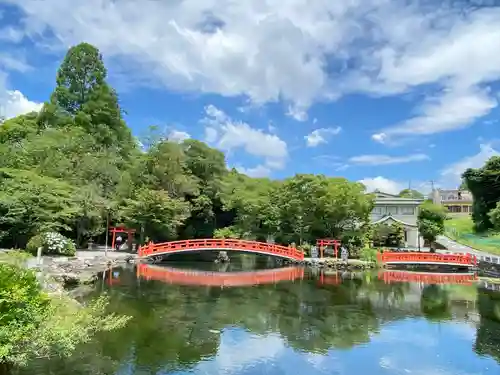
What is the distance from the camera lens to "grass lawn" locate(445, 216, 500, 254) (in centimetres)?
3791

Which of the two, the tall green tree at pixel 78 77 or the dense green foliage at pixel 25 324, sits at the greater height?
the tall green tree at pixel 78 77

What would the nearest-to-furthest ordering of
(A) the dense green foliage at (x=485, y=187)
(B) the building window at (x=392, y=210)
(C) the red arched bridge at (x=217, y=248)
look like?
(C) the red arched bridge at (x=217, y=248), (B) the building window at (x=392, y=210), (A) the dense green foliage at (x=485, y=187)

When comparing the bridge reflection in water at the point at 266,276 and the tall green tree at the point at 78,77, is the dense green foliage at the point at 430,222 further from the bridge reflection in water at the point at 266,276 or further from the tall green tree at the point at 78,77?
the tall green tree at the point at 78,77

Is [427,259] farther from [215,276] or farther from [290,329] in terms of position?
[290,329]

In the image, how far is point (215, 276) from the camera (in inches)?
1009

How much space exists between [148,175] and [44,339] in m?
27.3

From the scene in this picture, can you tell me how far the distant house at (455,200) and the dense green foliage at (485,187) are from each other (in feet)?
83.9

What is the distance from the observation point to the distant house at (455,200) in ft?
227

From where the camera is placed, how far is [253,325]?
15.2 m

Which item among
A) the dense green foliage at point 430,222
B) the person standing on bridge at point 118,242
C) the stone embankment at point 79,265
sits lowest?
the stone embankment at point 79,265

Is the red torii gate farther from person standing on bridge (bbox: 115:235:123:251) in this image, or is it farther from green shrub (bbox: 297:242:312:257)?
green shrub (bbox: 297:242:312:257)

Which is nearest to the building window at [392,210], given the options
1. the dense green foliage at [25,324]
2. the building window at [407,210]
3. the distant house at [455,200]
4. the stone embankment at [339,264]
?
the building window at [407,210]

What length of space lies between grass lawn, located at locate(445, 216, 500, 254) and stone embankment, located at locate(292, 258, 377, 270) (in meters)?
13.3

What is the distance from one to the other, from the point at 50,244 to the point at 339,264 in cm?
1787
